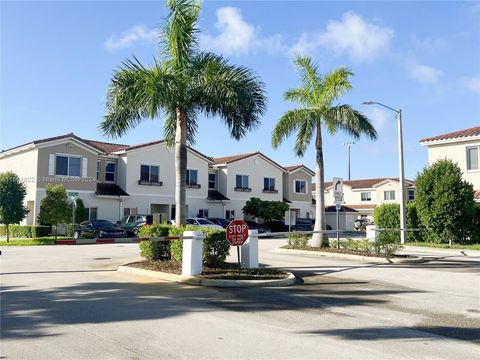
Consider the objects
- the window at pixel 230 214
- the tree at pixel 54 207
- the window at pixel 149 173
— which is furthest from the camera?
the window at pixel 230 214

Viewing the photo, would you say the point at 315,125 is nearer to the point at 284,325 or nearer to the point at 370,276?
the point at 370,276

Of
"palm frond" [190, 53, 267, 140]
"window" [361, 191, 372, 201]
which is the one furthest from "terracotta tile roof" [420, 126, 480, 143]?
"window" [361, 191, 372, 201]

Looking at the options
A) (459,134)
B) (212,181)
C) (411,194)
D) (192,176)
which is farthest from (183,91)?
(411,194)

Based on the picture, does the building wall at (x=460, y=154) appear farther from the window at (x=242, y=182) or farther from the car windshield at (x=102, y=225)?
the car windshield at (x=102, y=225)

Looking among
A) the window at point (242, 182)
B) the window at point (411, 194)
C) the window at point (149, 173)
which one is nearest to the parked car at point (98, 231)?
the window at point (149, 173)

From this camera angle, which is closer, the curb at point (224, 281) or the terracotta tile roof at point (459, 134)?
the curb at point (224, 281)

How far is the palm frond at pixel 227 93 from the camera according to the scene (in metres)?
14.4

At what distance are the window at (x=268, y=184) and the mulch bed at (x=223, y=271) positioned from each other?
110 ft

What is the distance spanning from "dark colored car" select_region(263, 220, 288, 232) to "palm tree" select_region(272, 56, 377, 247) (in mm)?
20476

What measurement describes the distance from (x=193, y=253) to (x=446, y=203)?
16375 mm

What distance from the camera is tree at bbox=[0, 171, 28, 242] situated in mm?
28016

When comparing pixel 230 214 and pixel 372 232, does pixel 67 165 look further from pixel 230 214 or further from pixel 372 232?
pixel 372 232

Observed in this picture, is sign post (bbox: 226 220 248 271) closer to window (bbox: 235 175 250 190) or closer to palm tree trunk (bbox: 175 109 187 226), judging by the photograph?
palm tree trunk (bbox: 175 109 187 226)

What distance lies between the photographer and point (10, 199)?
2820 centimetres
